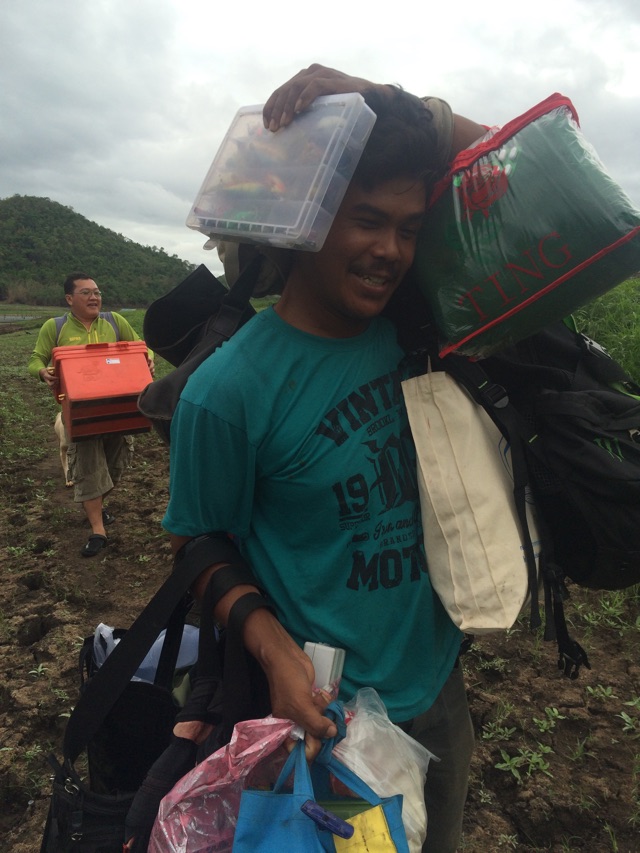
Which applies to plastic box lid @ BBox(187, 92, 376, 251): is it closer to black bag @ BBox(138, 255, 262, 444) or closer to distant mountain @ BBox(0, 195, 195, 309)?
black bag @ BBox(138, 255, 262, 444)

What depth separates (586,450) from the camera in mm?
1131

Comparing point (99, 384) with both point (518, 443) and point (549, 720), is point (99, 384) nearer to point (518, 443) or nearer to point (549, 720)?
point (549, 720)

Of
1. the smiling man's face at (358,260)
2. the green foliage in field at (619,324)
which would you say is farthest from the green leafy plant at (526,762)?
the green foliage in field at (619,324)

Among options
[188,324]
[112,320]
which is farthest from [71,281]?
[188,324]

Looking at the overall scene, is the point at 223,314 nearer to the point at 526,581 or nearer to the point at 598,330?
the point at 526,581

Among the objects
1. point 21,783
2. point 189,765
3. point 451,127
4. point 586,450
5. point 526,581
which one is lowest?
point 21,783

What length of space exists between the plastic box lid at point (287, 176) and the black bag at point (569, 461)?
1.26ft

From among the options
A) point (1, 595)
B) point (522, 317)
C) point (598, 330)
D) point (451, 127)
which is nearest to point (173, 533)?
point (522, 317)

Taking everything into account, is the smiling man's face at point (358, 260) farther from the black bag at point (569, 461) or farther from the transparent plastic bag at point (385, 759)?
the transparent plastic bag at point (385, 759)

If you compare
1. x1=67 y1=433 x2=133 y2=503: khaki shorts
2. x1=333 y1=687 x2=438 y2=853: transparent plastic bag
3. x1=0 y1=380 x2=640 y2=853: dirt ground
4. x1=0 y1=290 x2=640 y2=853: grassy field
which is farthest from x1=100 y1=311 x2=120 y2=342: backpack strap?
x1=333 y1=687 x2=438 y2=853: transparent plastic bag

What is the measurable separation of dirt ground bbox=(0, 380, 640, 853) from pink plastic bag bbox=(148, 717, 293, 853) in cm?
139

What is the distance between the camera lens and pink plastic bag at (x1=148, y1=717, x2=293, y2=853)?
97 centimetres

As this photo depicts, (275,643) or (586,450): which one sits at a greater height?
(586,450)

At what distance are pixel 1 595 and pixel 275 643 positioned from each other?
3238mm
